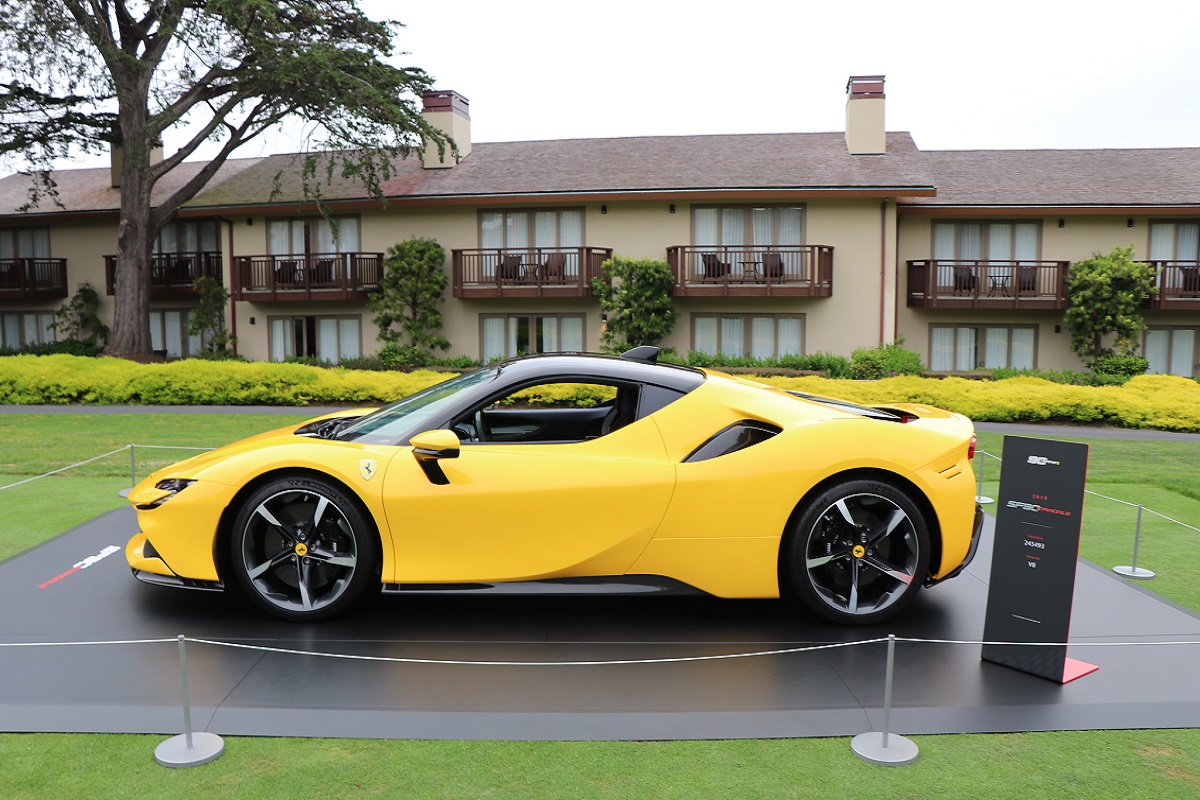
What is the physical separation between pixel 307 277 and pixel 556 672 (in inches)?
933

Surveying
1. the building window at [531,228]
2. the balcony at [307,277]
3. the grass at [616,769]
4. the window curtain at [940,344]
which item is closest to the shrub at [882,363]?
the window curtain at [940,344]

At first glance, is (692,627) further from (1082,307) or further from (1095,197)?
(1095,197)

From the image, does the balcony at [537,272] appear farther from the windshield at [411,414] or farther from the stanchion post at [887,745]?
the stanchion post at [887,745]

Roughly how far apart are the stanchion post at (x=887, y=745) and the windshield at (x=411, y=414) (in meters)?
2.56

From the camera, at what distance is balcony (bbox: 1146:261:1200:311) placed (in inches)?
945

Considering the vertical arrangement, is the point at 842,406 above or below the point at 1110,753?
above

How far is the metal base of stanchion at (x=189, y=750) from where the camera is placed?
331cm

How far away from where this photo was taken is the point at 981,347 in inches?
1003

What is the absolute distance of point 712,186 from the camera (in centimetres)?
2406

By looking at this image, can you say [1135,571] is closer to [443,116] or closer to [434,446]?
[434,446]

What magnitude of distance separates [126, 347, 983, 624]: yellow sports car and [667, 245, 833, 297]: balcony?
19.4 metres

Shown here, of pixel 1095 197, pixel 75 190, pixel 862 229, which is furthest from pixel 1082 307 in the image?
pixel 75 190

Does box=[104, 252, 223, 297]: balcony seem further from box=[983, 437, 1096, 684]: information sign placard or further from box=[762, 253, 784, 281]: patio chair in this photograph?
box=[983, 437, 1096, 684]: information sign placard

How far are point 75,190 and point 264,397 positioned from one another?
2104 cm
